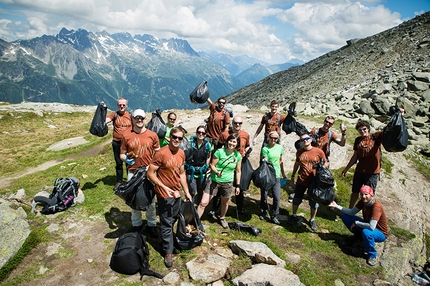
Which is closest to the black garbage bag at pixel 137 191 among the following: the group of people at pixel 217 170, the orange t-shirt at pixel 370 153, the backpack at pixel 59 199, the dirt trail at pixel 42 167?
the group of people at pixel 217 170

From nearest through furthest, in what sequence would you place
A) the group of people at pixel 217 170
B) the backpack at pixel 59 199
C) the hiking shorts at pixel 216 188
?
the group of people at pixel 217 170 < the hiking shorts at pixel 216 188 < the backpack at pixel 59 199

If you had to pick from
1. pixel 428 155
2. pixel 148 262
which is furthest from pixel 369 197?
pixel 428 155

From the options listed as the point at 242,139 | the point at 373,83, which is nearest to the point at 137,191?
the point at 242,139

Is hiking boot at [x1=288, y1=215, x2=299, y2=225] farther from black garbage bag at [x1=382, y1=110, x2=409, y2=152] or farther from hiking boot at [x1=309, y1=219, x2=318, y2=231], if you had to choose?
black garbage bag at [x1=382, y1=110, x2=409, y2=152]

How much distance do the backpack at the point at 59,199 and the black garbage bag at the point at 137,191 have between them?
321 centimetres

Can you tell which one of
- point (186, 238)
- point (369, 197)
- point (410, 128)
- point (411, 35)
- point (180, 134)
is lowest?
point (186, 238)

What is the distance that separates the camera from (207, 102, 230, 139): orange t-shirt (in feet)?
29.8

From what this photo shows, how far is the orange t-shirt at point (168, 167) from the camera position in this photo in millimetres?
5632

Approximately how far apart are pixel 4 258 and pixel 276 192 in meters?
6.87

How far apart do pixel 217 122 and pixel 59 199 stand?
18.4 feet

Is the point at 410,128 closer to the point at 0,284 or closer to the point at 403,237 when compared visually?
the point at 403,237

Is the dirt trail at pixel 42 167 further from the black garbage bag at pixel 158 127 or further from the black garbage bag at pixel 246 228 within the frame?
the black garbage bag at pixel 246 228

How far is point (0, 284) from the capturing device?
5223mm

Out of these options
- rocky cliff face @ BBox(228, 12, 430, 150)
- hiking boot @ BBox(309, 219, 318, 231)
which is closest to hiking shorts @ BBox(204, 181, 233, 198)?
hiking boot @ BBox(309, 219, 318, 231)
